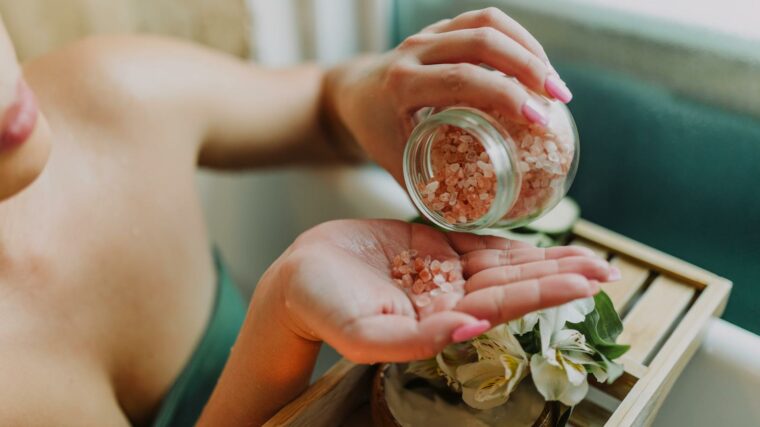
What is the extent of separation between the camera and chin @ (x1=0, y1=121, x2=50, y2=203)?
0.62 metres

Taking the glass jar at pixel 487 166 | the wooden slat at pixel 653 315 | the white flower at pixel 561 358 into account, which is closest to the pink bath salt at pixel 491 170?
the glass jar at pixel 487 166

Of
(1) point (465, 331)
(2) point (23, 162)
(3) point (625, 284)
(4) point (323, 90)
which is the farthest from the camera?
(4) point (323, 90)

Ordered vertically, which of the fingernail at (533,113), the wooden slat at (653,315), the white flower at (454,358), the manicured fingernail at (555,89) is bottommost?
the wooden slat at (653,315)

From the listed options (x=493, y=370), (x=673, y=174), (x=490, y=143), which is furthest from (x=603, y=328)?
(x=673, y=174)

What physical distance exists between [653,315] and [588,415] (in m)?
0.15

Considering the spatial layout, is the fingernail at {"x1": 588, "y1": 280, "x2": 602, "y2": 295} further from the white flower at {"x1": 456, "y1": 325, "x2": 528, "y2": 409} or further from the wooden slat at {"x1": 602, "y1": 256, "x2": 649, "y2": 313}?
the wooden slat at {"x1": 602, "y1": 256, "x2": 649, "y2": 313}

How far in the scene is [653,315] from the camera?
805 mm

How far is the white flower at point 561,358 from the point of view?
632mm

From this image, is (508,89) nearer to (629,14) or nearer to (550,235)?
(550,235)

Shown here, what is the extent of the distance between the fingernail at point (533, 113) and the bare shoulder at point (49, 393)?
56 centimetres

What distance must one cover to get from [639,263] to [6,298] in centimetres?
73

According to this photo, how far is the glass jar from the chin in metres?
0.34

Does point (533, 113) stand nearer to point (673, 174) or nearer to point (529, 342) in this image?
point (529, 342)

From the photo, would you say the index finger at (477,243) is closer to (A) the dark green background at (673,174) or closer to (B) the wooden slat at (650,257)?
(B) the wooden slat at (650,257)
